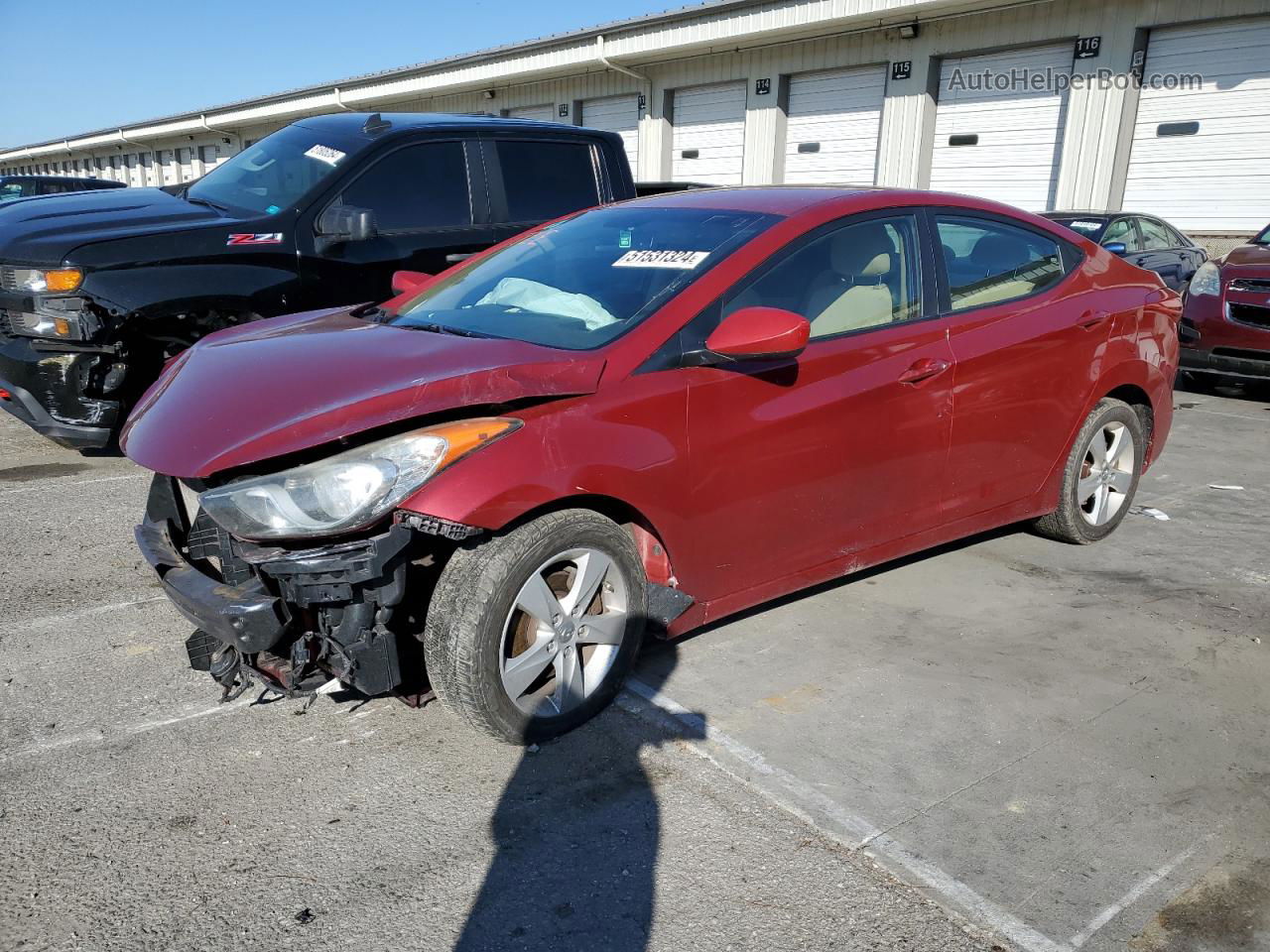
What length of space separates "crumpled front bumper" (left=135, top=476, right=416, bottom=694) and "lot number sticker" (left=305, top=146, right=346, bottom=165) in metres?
3.82

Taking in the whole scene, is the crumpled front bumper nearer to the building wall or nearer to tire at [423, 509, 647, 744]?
tire at [423, 509, 647, 744]

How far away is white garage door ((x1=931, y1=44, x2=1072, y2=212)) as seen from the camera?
15.2 metres

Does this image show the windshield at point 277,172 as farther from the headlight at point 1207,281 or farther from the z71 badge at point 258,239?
the headlight at point 1207,281

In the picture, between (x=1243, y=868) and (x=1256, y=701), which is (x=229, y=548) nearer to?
(x=1243, y=868)

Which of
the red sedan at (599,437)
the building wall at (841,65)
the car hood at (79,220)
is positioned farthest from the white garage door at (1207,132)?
the car hood at (79,220)

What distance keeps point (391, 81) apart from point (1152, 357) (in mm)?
25855

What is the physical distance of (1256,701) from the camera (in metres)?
3.47

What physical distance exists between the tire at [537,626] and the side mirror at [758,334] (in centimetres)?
66

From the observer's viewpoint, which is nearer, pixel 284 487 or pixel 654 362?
pixel 284 487

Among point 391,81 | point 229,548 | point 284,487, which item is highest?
point 391,81

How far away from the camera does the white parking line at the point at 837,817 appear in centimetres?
234

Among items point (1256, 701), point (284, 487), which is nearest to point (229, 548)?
point (284, 487)

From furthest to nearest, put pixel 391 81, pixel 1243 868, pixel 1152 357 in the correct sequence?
pixel 391 81 < pixel 1152 357 < pixel 1243 868

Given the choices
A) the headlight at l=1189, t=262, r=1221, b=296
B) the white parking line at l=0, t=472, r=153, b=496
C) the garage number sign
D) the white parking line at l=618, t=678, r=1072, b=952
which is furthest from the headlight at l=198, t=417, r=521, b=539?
the garage number sign
